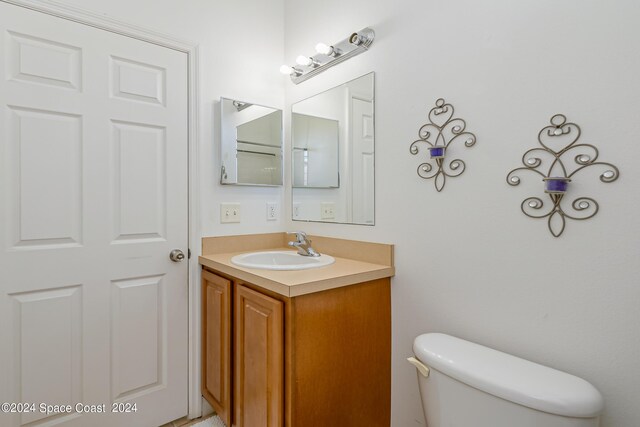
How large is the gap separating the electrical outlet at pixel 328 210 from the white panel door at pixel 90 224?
29.5 inches

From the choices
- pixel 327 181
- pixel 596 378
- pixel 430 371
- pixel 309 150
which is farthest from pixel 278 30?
pixel 596 378

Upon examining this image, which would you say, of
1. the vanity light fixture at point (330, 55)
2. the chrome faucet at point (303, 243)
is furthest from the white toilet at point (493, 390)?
the vanity light fixture at point (330, 55)

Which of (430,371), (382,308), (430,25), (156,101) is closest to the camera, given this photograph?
(430,371)

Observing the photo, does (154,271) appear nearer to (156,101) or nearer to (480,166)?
(156,101)

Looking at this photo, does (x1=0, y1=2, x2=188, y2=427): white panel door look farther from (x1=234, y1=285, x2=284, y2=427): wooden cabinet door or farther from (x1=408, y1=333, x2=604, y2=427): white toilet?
(x1=408, y1=333, x2=604, y2=427): white toilet

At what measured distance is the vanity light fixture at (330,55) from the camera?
1.52m

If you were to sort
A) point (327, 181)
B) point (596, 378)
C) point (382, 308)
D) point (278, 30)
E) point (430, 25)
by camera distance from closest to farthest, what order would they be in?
point (596, 378), point (430, 25), point (382, 308), point (327, 181), point (278, 30)

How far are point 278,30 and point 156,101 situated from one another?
3.11 ft

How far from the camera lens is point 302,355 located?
1.14m

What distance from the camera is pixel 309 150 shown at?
1.93 meters

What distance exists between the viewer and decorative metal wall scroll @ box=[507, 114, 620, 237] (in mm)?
908

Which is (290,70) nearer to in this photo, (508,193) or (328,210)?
(328,210)

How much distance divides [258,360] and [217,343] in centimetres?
42

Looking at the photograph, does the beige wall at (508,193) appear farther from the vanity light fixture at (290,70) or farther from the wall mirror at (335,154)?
the vanity light fixture at (290,70)
